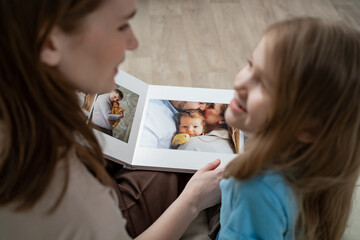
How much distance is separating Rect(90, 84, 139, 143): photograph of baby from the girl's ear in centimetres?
44

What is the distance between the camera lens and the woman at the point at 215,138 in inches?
40.6

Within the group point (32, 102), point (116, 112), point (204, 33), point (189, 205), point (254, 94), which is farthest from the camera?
point (204, 33)

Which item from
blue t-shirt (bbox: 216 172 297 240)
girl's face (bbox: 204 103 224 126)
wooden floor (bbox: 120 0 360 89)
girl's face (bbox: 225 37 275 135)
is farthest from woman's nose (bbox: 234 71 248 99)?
wooden floor (bbox: 120 0 360 89)

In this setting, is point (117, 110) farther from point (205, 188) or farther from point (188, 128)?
point (205, 188)

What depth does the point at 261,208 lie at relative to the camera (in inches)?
26.7

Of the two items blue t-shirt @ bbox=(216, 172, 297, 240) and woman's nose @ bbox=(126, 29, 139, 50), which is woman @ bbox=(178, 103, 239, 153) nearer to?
blue t-shirt @ bbox=(216, 172, 297, 240)

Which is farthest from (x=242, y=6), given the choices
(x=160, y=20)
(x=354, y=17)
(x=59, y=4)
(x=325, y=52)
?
(x=59, y=4)

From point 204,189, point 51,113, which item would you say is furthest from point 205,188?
point 51,113

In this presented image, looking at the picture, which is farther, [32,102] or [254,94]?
[254,94]

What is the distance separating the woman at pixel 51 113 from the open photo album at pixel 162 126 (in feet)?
1.10

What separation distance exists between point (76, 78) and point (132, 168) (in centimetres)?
43

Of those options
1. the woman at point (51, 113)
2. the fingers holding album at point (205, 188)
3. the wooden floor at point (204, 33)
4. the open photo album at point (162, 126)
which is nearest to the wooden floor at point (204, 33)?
the wooden floor at point (204, 33)

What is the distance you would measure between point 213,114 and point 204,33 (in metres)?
0.80

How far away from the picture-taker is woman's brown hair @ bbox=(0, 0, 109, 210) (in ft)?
1.60
